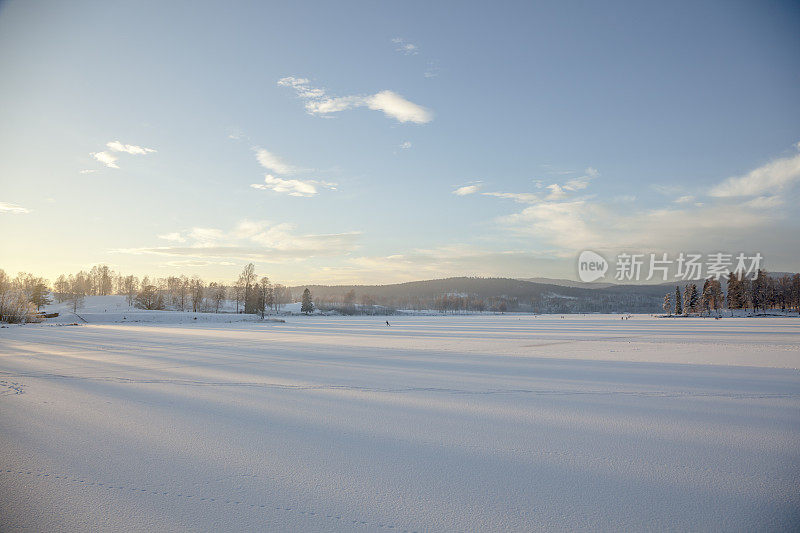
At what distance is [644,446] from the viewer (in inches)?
196

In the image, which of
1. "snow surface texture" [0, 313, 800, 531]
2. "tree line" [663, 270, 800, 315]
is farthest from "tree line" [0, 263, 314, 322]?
"tree line" [663, 270, 800, 315]

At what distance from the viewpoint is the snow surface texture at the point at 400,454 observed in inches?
133

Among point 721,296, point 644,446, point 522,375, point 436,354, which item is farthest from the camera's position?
point 721,296

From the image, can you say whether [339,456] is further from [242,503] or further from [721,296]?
[721,296]

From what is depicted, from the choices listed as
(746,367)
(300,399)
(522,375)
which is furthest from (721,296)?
(300,399)

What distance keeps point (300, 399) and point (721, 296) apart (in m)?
109

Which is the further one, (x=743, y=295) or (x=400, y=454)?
(x=743, y=295)

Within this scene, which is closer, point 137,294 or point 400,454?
point 400,454

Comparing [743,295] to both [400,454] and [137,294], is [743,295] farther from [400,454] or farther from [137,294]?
[137,294]

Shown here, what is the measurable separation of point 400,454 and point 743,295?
360 feet

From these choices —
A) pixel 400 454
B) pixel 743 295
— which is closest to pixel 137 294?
pixel 400 454

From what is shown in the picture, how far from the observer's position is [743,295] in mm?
86750

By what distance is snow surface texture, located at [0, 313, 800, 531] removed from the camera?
3.38 metres

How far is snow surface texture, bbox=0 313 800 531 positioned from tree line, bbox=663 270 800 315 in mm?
95196
